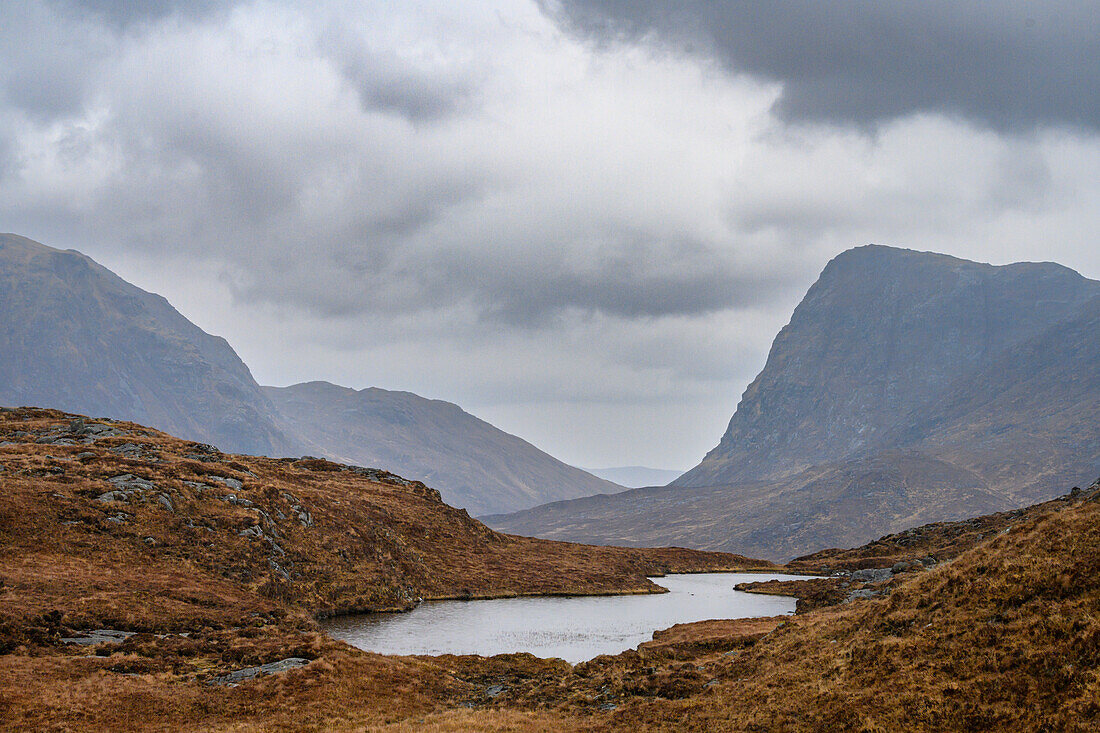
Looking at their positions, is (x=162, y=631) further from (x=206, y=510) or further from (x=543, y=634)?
(x=543, y=634)

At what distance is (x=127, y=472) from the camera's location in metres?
72.5

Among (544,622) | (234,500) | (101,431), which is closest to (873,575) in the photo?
(544,622)

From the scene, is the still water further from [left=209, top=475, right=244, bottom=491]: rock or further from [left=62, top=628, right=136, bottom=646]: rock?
[left=209, top=475, right=244, bottom=491]: rock

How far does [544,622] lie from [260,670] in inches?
1484

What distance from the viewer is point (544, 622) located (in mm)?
73500

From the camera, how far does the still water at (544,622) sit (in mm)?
59156

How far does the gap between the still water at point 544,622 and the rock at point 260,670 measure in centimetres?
1302

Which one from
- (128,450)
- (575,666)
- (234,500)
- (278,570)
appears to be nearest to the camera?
(575,666)

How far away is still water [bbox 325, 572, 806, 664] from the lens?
59.2 m

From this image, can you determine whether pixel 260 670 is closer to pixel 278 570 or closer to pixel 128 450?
pixel 278 570

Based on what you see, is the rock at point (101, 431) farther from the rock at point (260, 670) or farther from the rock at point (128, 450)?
the rock at point (260, 670)

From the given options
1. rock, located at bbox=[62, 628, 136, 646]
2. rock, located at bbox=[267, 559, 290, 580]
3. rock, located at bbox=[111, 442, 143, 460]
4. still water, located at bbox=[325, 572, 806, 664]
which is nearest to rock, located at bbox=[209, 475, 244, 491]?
rock, located at bbox=[111, 442, 143, 460]

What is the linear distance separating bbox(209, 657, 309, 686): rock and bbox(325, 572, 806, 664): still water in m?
13.0

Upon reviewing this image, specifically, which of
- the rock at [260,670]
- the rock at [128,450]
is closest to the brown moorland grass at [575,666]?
the rock at [260,670]
